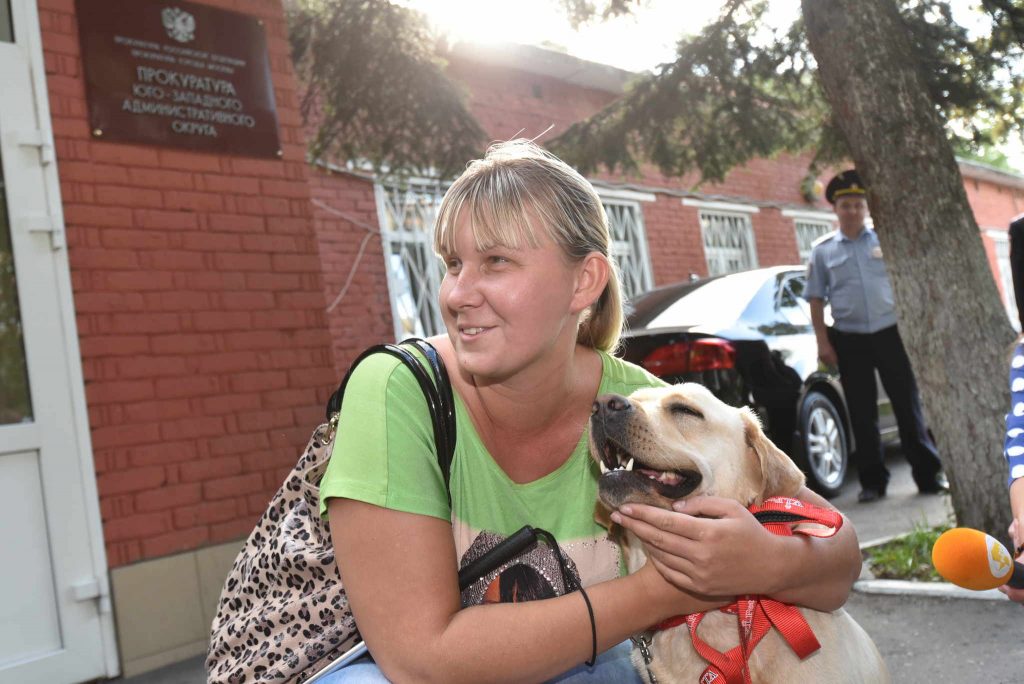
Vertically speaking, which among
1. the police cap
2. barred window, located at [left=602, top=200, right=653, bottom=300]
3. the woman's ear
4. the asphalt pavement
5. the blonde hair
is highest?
barred window, located at [left=602, top=200, right=653, bottom=300]

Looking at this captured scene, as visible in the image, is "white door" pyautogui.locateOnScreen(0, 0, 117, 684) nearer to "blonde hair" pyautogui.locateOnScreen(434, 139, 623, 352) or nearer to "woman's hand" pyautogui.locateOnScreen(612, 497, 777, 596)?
"blonde hair" pyautogui.locateOnScreen(434, 139, 623, 352)

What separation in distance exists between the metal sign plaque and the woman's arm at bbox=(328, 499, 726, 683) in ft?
11.7

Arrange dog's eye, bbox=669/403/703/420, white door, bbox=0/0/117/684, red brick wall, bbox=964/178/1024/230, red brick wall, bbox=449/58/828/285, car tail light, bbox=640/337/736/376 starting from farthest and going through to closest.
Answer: red brick wall, bbox=964/178/1024/230, red brick wall, bbox=449/58/828/285, car tail light, bbox=640/337/736/376, white door, bbox=0/0/117/684, dog's eye, bbox=669/403/703/420

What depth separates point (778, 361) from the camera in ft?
20.4

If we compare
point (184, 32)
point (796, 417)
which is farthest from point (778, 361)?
point (184, 32)

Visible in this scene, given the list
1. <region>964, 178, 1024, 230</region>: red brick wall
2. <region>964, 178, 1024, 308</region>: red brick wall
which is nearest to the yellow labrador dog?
<region>964, 178, 1024, 230</region>: red brick wall

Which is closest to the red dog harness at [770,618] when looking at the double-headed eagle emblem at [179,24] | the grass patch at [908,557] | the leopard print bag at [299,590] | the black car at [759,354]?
the leopard print bag at [299,590]

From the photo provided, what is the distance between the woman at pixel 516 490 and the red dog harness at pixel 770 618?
0.19ft

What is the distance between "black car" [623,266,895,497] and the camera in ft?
18.3

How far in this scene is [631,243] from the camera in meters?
11.7

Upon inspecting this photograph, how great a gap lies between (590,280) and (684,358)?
350 cm

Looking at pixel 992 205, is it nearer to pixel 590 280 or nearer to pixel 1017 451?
pixel 1017 451

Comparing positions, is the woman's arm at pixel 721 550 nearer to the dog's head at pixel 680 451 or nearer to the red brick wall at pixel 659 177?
the dog's head at pixel 680 451

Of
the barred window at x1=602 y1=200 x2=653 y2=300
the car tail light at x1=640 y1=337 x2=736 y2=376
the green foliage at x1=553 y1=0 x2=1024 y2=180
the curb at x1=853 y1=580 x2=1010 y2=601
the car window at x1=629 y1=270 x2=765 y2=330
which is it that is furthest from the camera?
the barred window at x1=602 y1=200 x2=653 y2=300
